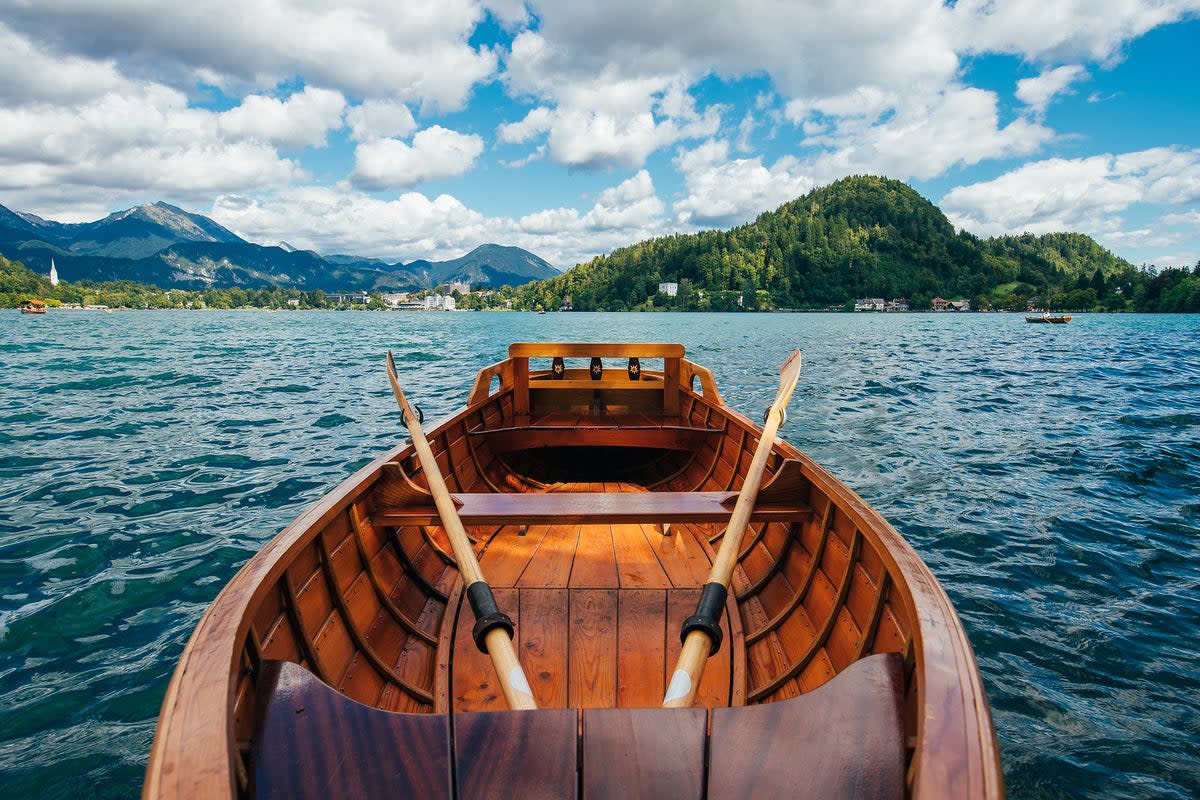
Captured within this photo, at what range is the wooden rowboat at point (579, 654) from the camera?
5.39 feet

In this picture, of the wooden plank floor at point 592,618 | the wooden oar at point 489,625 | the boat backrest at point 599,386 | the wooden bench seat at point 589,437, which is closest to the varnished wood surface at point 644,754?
the wooden oar at point 489,625

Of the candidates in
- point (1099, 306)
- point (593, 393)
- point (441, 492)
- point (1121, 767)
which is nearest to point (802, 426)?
point (593, 393)

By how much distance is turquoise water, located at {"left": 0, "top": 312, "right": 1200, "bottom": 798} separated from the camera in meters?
4.14

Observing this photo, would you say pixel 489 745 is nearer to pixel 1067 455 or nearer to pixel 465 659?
pixel 465 659

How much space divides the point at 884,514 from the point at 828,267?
169217mm

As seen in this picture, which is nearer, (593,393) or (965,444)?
(593,393)

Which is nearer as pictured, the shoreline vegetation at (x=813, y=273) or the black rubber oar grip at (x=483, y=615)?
the black rubber oar grip at (x=483, y=615)

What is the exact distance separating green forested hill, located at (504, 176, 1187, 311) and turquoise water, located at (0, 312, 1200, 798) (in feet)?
476

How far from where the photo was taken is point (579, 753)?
66.7 inches

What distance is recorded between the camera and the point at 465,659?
11.4ft

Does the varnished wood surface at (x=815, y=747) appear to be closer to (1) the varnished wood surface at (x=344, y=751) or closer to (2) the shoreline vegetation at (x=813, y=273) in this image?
(1) the varnished wood surface at (x=344, y=751)

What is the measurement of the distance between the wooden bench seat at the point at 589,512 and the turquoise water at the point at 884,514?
6.86 feet

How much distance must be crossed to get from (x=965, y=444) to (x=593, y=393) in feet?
26.1

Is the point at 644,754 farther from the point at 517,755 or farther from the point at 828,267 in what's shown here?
the point at 828,267
